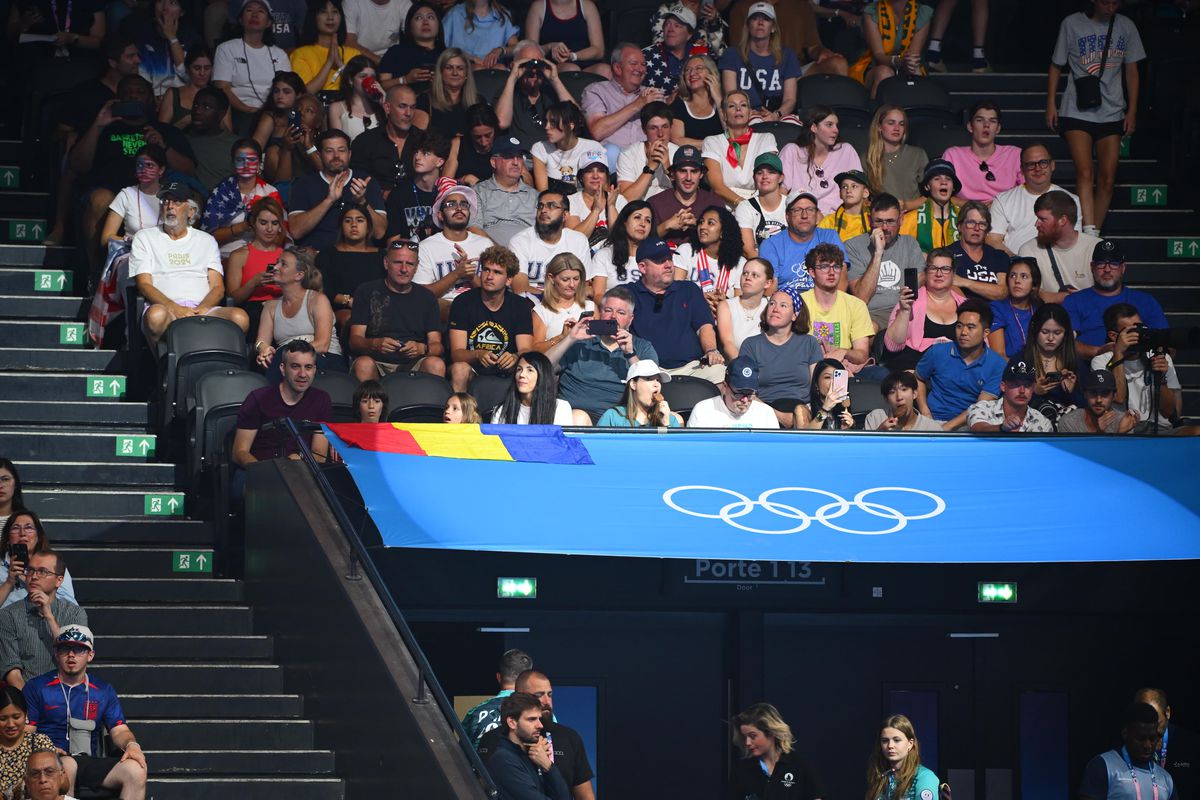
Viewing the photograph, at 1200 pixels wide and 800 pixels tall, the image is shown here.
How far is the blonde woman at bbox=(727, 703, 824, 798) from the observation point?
34.1ft

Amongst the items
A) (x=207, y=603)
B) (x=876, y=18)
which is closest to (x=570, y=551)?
(x=207, y=603)

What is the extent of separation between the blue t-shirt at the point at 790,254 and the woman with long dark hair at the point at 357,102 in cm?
351

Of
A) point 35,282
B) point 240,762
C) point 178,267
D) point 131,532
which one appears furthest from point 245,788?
point 35,282

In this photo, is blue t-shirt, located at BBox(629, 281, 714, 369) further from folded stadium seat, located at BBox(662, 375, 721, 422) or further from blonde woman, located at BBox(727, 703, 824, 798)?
blonde woman, located at BBox(727, 703, 824, 798)

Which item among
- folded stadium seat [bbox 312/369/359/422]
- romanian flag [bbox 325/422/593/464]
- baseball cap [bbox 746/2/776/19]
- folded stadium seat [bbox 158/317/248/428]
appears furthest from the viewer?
baseball cap [bbox 746/2/776/19]

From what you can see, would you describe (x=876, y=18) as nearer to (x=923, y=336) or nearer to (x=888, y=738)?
(x=923, y=336)

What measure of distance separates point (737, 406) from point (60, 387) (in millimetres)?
4802

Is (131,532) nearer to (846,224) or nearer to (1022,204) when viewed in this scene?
(846,224)

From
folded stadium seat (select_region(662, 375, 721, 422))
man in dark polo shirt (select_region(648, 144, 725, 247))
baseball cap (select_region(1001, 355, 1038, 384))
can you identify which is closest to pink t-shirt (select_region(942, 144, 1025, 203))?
man in dark polo shirt (select_region(648, 144, 725, 247))

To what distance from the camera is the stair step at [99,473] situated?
12227 millimetres

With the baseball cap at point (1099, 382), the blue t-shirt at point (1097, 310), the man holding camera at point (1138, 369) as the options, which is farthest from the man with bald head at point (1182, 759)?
the blue t-shirt at point (1097, 310)

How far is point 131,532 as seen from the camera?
1163cm

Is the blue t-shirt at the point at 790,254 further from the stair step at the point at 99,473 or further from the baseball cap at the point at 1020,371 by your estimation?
the stair step at the point at 99,473

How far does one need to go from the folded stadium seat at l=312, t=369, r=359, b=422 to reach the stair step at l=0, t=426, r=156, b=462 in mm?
1258
